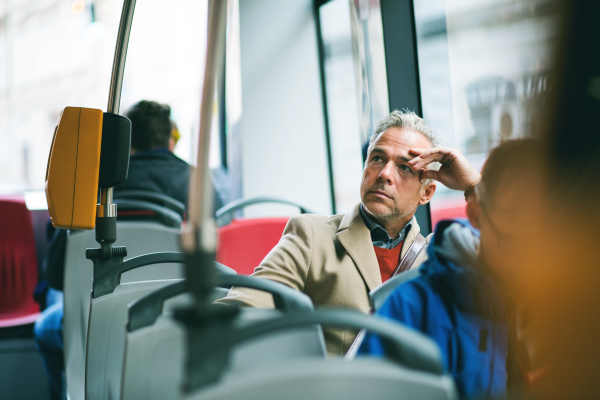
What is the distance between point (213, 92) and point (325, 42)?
2822 millimetres

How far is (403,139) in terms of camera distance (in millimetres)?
1398

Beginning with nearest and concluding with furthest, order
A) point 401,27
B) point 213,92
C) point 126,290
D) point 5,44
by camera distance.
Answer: point 213,92 → point 126,290 → point 401,27 → point 5,44

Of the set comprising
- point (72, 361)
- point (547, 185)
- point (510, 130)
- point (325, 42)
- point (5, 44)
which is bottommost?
point (72, 361)

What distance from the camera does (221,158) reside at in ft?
12.5

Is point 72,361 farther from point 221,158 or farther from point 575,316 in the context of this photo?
point 221,158

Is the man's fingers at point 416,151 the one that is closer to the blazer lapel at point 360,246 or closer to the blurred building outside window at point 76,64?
the blazer lapel at point 360,246

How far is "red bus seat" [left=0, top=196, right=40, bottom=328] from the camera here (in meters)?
2.49

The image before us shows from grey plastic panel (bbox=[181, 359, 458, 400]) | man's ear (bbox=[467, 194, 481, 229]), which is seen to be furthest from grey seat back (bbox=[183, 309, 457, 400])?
man's ear (bbox=[467, 194, 481, 229])

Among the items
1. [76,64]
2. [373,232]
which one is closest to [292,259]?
[373,232]

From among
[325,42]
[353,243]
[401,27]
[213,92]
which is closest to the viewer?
[213,92]

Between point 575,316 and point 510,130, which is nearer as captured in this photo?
point 575,316

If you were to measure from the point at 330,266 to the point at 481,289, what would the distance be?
54 centimetres

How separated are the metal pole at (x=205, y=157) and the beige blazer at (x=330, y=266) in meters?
0.73

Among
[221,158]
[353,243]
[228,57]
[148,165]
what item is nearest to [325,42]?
[228,57]
